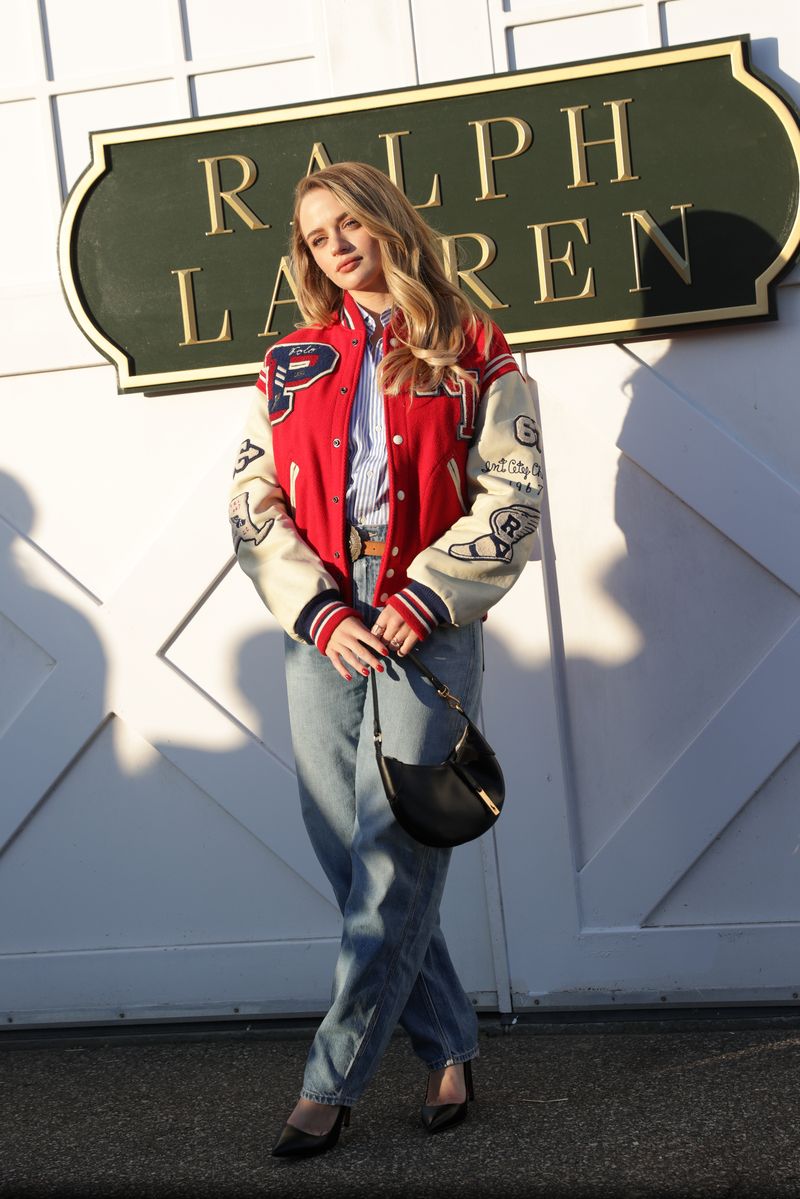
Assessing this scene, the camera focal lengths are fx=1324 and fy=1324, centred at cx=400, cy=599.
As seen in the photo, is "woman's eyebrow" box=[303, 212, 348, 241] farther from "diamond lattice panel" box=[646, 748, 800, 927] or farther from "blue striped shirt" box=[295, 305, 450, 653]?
"diamond lattice panel" box=[646, 748, 800, 927]

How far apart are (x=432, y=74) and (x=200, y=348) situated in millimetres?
925

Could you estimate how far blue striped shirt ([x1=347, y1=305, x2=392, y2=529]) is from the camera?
8.65 ft

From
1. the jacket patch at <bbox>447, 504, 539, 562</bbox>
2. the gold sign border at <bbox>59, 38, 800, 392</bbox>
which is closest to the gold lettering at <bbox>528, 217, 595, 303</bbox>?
the gold sign border at <bbox>59, 38, 800, 392</bbox>

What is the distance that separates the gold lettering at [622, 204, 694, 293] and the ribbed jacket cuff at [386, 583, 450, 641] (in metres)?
1.21

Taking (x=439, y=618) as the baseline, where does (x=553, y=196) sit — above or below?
above

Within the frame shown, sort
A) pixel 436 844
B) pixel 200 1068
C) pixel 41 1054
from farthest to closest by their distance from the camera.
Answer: pixel 41 1054 → pixel 200 1068 → pixel 436 844

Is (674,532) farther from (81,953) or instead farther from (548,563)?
(81,953)

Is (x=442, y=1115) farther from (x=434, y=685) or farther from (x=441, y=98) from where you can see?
(x=441, y=98)

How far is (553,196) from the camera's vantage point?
3.35m

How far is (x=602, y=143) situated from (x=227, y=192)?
3.21 feet

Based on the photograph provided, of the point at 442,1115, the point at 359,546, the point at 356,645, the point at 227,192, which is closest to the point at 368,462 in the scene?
the point at 359,546

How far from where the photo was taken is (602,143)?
3316 millimetres

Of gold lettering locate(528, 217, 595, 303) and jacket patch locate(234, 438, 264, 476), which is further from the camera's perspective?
gold lettering locate(528, 217, 595, 303)

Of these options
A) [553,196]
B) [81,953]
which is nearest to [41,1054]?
[81,953]
